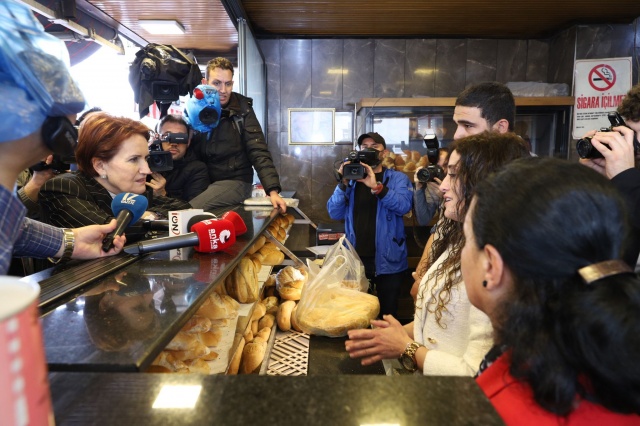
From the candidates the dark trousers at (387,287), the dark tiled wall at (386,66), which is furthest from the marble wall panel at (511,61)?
the dark trousers at (387,287)

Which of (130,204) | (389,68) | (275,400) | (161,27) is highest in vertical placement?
(161,27)

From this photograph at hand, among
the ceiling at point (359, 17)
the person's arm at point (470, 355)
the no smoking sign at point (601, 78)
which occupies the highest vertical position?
the ceiling at point (359, 17)

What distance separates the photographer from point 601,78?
5.60 metres

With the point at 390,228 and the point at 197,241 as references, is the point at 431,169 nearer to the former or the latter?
the point at 390,228

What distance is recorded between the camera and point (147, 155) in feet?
7.14

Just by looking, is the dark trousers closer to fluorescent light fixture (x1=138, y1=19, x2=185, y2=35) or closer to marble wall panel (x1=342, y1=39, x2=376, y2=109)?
marble wall panel (x1=342, y1=39, x2=376, y2=109)

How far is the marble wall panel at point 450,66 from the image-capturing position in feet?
20.5

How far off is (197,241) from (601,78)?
605 cm

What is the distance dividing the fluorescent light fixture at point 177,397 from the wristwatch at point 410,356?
110 centimetres

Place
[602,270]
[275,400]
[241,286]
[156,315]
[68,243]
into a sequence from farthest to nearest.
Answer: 1. [241,286]
2. [68,243]
3. [156,315]
4. [602,270]
5. [275,400]

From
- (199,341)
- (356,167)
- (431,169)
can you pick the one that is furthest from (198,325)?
(356,167)

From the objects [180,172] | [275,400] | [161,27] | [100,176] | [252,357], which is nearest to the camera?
[275,400]

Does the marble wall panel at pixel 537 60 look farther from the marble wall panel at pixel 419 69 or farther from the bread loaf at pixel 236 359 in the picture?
the bread loaf at pixel 236 359

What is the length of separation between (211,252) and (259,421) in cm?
107
